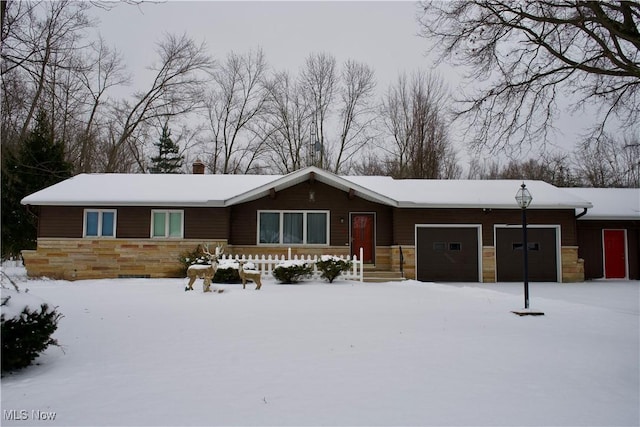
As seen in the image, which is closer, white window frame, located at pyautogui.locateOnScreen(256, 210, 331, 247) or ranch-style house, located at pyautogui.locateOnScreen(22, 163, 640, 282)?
ranch-style house, located at pyautogui.locateOnScreen(22, 163, 640, 282)

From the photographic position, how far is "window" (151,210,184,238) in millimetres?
17141

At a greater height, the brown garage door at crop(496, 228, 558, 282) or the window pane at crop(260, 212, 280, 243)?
the window pane at crop(260, 212, 280, 243)

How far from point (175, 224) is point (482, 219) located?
11605mm

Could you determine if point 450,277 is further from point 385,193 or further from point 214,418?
point 214,418

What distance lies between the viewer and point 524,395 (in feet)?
15.1

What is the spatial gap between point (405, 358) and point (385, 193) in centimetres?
1245

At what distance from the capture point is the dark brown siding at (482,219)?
1741 centimetres

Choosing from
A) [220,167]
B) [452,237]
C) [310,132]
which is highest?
[310,132]

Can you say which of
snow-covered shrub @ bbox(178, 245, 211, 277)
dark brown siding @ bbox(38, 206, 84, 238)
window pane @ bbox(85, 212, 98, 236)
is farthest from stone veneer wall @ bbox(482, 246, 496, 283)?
dark brown siding @ bbox(38, 206, 84, 238)

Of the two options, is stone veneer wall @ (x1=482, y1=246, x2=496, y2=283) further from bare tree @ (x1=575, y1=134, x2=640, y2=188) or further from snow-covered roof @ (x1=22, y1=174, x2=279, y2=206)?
bare tree @ (x1=575, y1=134, x2=640, y2=188)

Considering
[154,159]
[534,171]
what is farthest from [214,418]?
[534,171]

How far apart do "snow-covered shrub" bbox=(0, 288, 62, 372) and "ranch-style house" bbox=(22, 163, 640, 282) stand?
36.2ft

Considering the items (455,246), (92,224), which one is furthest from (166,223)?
(455,246)

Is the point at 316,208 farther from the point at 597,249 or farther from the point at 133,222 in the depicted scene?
the point at 597,249
